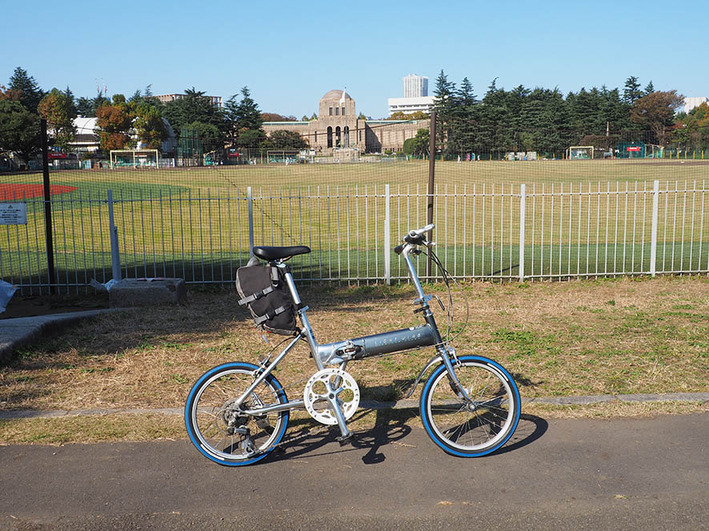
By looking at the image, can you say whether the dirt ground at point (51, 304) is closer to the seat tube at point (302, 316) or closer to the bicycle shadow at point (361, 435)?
the bicycle shadow at point (361, 435)

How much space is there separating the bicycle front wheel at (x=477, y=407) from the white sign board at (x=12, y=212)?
8.02 meters

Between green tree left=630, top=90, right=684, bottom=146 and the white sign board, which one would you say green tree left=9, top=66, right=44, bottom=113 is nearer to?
green tree left=630, top=90, right=684, bottom=146

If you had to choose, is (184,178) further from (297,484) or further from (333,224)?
(297,484)

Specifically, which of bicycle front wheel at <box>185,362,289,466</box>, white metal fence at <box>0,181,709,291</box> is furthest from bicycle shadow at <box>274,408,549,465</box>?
white metal fence at <box>0,181,709,291</box>

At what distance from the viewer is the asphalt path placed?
3436 millimetres

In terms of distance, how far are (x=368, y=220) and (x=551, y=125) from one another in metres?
17.1

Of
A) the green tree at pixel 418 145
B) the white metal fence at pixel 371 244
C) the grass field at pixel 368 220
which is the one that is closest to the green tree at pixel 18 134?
the grass field at pixel 368 220

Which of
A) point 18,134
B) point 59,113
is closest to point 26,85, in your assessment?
point 59,113

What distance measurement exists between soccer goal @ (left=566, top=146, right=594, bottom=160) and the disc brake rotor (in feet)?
110

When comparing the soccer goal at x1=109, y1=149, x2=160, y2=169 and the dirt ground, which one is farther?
the soccer goal at x1=109, y1=149, x2=160, y2=169

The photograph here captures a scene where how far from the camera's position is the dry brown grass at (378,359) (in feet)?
→ 17.4

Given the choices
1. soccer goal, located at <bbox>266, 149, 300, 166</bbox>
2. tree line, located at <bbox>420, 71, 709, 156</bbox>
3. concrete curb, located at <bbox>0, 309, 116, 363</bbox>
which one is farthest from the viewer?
soccer goal, located at <bbox>266, 149, 300, 166</bbox>

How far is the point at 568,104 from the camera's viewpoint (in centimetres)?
5250

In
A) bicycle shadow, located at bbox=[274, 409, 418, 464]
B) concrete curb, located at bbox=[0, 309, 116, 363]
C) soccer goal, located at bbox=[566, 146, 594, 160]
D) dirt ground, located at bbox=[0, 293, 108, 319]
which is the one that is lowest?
dirt ground, located at bbox=[0, 293, 108, 319]
